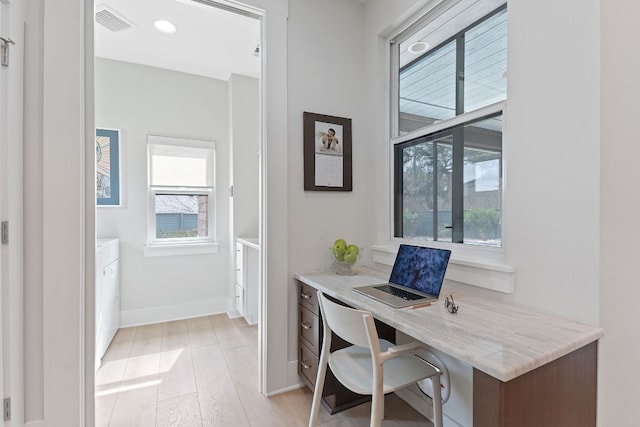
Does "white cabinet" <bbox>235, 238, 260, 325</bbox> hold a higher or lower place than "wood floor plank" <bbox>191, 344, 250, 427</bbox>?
higher

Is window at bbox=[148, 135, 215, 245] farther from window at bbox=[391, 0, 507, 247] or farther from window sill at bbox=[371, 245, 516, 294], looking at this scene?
window sill at bbox=[371, 245, 516, 294]

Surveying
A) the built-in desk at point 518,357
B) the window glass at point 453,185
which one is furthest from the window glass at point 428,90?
the built-in desk at point 518,357

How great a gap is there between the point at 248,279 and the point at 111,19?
2530mm

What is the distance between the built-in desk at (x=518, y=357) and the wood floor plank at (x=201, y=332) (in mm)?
2073

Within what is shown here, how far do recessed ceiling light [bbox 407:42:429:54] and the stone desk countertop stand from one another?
5.25 feet

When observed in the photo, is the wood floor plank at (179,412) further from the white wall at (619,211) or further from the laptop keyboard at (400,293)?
the white wall at (619,211)

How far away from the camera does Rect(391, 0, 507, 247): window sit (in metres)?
1.55

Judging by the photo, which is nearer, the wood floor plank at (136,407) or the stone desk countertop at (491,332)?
the stone desk countertop at (491,332)

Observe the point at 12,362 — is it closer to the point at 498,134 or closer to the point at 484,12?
the point at 498,134

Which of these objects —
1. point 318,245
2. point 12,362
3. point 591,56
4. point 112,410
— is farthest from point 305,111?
point 112,410

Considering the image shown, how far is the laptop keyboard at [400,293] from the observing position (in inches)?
56.6

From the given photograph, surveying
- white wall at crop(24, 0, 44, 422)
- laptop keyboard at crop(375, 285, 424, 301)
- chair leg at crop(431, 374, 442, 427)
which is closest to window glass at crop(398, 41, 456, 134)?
laptop keyboard at crop(375, 285, 424, 301)

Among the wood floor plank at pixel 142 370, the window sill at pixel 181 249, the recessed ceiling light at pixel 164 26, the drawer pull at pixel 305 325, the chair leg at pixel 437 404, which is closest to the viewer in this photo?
the chair leg at pixel 437 404

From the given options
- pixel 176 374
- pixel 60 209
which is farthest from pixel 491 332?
pixel 176 374
